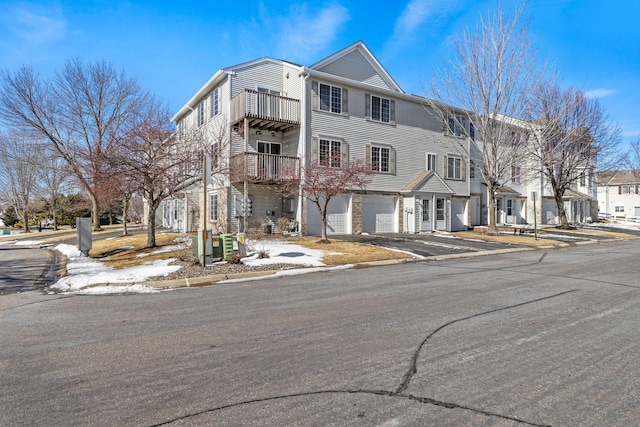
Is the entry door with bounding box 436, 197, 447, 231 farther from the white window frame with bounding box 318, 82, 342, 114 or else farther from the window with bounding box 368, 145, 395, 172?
the white window frame with bounding box 318, 82, 342, 114

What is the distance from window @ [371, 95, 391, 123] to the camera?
75.7 feet

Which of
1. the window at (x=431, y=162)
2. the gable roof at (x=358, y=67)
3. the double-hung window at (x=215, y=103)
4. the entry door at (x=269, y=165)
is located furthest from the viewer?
the window at (x=431, y=162)

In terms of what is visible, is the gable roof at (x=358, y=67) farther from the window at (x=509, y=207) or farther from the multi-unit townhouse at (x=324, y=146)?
the window at (x=509, y=207)

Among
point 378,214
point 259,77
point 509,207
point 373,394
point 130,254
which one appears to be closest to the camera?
point 373,394

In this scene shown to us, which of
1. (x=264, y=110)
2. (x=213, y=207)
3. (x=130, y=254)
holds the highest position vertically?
(x=264, y=110)

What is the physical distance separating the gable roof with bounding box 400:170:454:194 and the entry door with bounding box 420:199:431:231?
83 centimetres

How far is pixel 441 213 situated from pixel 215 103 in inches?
643

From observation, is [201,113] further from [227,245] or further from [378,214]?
[227,245]

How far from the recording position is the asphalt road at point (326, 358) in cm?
291

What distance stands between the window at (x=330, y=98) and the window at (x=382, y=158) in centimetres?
326

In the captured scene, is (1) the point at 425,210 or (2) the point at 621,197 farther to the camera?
(2) the point at 621,197

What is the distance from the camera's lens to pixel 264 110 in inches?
759

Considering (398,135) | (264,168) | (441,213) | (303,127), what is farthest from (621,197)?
(264,168)

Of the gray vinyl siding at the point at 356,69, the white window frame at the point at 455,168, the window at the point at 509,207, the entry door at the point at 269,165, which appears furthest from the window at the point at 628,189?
the entry door at the point at 269,165
